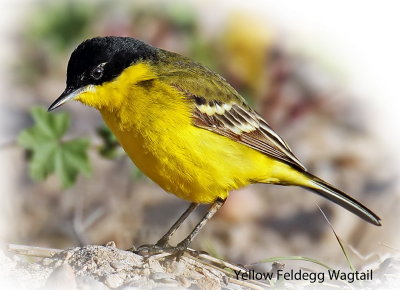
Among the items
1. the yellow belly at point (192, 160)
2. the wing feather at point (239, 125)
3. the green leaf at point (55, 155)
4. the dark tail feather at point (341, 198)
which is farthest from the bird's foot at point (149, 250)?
the green leaf at point (55, 155)

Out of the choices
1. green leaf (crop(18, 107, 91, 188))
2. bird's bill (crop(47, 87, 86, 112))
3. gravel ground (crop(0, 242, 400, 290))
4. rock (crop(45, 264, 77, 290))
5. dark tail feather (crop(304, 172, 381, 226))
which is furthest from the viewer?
green leaf (crop(18, 107, 91, 188))

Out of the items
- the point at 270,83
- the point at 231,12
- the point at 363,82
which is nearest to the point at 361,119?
the point at 363,82

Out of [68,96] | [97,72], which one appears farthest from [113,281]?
[97,72]

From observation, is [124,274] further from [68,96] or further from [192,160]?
[68,96]

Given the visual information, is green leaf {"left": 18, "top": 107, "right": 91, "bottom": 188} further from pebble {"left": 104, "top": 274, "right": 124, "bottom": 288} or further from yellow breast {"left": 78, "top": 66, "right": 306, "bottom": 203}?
pebble {"left": 104, "top": 274, "right": 124, "bottom": 288}

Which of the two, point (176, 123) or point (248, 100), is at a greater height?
point (248, 100)

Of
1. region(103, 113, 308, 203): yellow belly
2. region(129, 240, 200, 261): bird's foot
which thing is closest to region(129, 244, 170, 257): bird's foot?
region(129, 240, 200, 261): bird's foot
